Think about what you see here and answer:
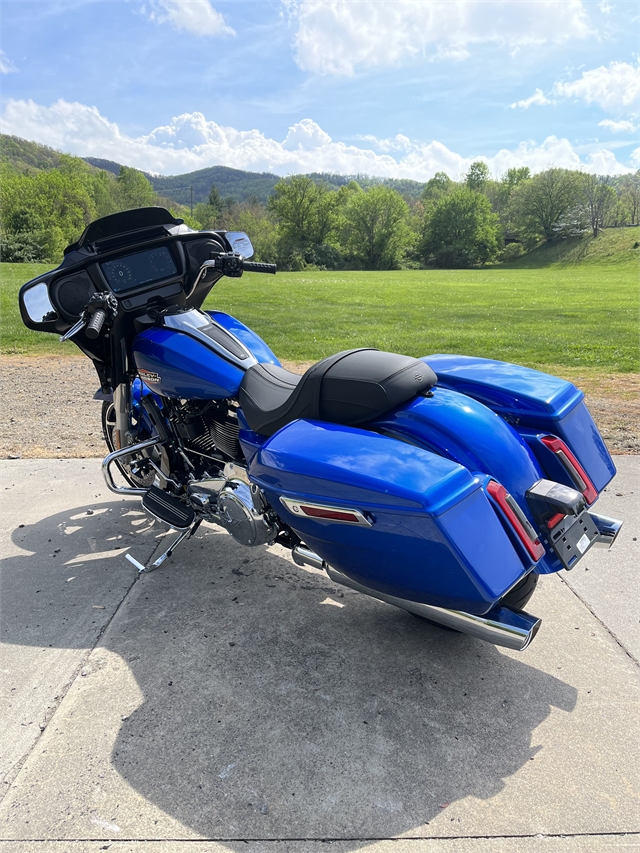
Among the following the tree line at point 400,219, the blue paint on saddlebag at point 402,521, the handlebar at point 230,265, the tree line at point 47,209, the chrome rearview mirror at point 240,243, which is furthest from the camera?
the tree line at point 400,219

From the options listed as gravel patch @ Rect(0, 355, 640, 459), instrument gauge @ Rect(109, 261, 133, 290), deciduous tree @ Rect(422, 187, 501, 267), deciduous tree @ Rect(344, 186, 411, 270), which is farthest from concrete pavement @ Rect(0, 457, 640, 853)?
deciduous tree @ Rect(422, 187, 501, 267)

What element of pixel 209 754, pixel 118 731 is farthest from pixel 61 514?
pixel 209 754

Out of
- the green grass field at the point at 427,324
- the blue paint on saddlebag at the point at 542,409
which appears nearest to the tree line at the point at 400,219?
the green grass field at the point at 427,324

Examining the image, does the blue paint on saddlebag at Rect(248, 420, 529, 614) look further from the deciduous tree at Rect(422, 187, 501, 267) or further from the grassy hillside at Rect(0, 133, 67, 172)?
the grassy hillside at Rect(0, 133, 67, 172)

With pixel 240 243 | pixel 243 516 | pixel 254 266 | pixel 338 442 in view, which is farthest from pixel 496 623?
pixel 240 243

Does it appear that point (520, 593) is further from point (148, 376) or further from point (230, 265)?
point (230, 265)

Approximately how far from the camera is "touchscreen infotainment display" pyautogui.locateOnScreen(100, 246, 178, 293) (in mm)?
3049

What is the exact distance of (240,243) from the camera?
3.51 m

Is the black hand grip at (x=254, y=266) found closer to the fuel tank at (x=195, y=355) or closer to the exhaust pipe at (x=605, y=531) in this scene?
the fuel tank at (x=195, y=355)

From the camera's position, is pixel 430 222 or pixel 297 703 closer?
pixel 297 703

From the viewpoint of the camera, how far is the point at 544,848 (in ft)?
5.35

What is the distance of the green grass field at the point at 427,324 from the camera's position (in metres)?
10.3

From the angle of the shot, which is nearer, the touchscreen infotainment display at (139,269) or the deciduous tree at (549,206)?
the touchscreen infotainment display at (139,269)

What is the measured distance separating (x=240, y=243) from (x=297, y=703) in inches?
98.7
